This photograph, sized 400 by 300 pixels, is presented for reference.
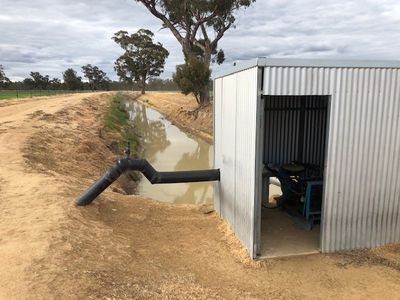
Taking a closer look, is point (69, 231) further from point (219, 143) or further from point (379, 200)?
point (379, 200)

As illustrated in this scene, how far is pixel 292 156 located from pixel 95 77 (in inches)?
4035

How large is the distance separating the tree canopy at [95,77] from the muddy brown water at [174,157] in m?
70.8

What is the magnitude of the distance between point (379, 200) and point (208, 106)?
26910mm

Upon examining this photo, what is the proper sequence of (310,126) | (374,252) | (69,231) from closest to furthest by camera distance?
(69,231)
(374,252)
(310,126)

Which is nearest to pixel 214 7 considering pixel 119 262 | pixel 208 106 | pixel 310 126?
pixel 208 106

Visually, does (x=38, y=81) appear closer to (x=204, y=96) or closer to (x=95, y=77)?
(x=95, y=77)

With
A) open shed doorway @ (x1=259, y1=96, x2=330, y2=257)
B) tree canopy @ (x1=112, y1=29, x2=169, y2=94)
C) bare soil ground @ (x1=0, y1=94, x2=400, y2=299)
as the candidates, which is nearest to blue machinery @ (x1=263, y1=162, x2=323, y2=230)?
open shed doorway @ (x1=259, y1=96, x2=330, y2=257)

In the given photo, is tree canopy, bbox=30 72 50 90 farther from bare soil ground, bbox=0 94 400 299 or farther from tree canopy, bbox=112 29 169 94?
bare soil ground, bbox=0 94 400 299

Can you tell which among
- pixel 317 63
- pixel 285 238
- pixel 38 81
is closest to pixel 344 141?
pixel 317 63

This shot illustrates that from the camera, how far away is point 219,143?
967cm

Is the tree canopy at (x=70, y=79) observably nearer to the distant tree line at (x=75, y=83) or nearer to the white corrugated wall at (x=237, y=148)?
the distant tree line at (x=75, y=83)

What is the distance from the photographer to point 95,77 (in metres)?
105

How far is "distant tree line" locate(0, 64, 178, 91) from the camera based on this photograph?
85125 mm

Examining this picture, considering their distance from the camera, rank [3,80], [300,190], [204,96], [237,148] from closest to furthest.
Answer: [237,148], [300,190], [204,96], [3,80]
